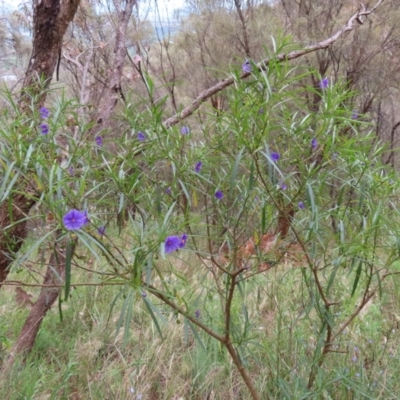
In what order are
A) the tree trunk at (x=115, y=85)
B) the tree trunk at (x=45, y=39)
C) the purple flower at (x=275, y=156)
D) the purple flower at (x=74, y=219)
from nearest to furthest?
1. the purple flower at (x=74, y=219)
2. the purple flower at (x=275, y=156)
3. the tree trunk at (x=45, y=39)
4. the tree trunk at (x=115, y=85)

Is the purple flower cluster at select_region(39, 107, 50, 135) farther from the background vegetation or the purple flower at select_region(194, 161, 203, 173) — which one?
the purple flower at select_region(194, 161, 203, 173)

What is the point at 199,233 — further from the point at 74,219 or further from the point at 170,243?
the point at 74,219

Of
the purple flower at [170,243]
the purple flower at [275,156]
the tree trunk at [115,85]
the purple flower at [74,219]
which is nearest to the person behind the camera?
the purple flower at [74,219]

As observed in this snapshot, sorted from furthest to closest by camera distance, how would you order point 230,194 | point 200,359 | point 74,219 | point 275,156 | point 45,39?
1. point 200,359
2. point 45,39
3. point 275,156
4. point 230,194
5. point 74,219

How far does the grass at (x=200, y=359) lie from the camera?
73.5 inches

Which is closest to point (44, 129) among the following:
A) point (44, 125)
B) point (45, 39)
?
point (44, 125)

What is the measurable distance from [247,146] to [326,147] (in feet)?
0.73

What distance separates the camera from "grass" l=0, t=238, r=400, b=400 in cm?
187

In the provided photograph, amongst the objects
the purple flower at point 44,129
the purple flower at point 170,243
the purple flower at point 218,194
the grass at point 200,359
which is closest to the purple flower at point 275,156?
the purple flower at point 218,194

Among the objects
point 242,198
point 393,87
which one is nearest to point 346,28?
point 242,198

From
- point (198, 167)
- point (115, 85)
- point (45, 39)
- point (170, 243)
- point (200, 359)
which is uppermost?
point (45, 39)

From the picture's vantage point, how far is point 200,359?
2238mm

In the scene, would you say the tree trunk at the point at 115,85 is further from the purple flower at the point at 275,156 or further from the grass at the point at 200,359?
the purple flower at the point at 275,156

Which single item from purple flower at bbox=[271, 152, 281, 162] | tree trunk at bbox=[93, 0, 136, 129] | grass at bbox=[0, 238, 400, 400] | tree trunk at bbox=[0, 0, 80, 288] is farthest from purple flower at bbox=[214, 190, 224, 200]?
tree trunk at bbox=[93, 0, 136, 129]
